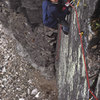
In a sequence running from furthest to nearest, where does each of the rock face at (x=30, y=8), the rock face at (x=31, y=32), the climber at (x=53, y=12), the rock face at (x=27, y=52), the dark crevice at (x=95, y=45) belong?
1. the rock face at (x=27, y=52)
2. the rock face at (x=31, y=32)
3. the rock face at (x=30, y=8)
4. the climber at (x=53, y=12)
5. the dark crevice at (x=95, y=45)

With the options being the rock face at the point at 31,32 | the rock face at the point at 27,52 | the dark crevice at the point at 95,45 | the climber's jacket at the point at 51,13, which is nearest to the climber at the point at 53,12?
the climber's jacket at the point at 51,13

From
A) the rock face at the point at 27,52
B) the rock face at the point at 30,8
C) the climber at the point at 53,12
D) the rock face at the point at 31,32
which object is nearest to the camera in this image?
the climber at the point at 53,12

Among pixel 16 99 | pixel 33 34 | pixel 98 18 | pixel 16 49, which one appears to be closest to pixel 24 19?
pixel 33 34

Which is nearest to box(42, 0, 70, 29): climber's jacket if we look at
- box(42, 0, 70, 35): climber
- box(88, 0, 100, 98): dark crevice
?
box(42, 0, 70, 35): climber

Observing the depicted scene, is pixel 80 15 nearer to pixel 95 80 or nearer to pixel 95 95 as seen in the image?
pixel 95 80

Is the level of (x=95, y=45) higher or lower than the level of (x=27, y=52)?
higher

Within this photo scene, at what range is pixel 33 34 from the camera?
921cm

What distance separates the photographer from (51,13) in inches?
180

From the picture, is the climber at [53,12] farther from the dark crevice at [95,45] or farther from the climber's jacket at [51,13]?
the dark crevice at [95,45]

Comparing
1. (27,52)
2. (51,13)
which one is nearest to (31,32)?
(27,52)

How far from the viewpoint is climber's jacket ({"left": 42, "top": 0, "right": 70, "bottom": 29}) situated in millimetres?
4438

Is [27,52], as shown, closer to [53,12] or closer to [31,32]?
[31,32]

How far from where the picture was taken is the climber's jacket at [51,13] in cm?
444

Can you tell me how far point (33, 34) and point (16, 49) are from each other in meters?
2.76
